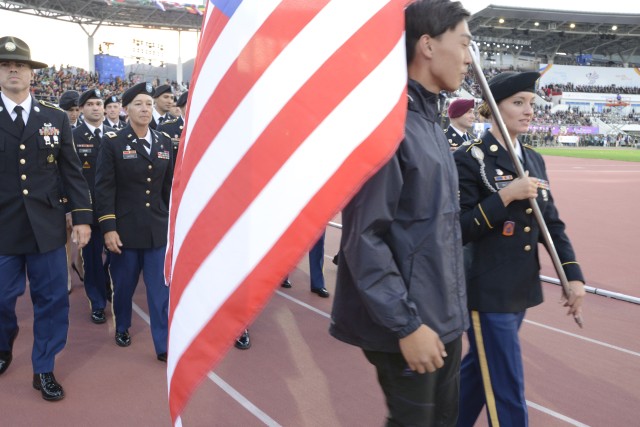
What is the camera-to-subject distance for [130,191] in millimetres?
4258

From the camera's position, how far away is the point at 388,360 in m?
1.76

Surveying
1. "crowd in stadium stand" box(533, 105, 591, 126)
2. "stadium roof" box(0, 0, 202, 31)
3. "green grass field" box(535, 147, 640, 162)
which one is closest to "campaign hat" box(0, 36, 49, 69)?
"green grass field" box(535, 147, 640, 162)

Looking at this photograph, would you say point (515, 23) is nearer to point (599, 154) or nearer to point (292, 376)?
point (599, 154)

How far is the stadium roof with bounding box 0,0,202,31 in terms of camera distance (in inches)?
1474

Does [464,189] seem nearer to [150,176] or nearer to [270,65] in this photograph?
Result: [270,65]

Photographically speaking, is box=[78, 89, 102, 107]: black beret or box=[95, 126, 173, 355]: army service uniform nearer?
box=[95, 126, 173, 355]: army service uniform

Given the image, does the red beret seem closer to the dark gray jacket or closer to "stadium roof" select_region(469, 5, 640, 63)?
the dark gray jacket

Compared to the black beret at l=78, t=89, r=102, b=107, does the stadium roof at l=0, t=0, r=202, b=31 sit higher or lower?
higher

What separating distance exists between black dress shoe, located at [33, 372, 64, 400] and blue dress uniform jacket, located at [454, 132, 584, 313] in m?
2.66

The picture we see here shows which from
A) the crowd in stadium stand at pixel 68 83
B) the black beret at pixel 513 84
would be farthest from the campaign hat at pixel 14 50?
the crowd in stadium stand at pixel 68 83

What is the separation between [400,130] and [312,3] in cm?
50

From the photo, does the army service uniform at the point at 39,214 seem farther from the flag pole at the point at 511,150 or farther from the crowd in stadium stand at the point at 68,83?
the crowd in stadium stand at the point at 68,83

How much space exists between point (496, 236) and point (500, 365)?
58 cm

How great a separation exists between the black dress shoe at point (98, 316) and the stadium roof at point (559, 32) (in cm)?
5482
